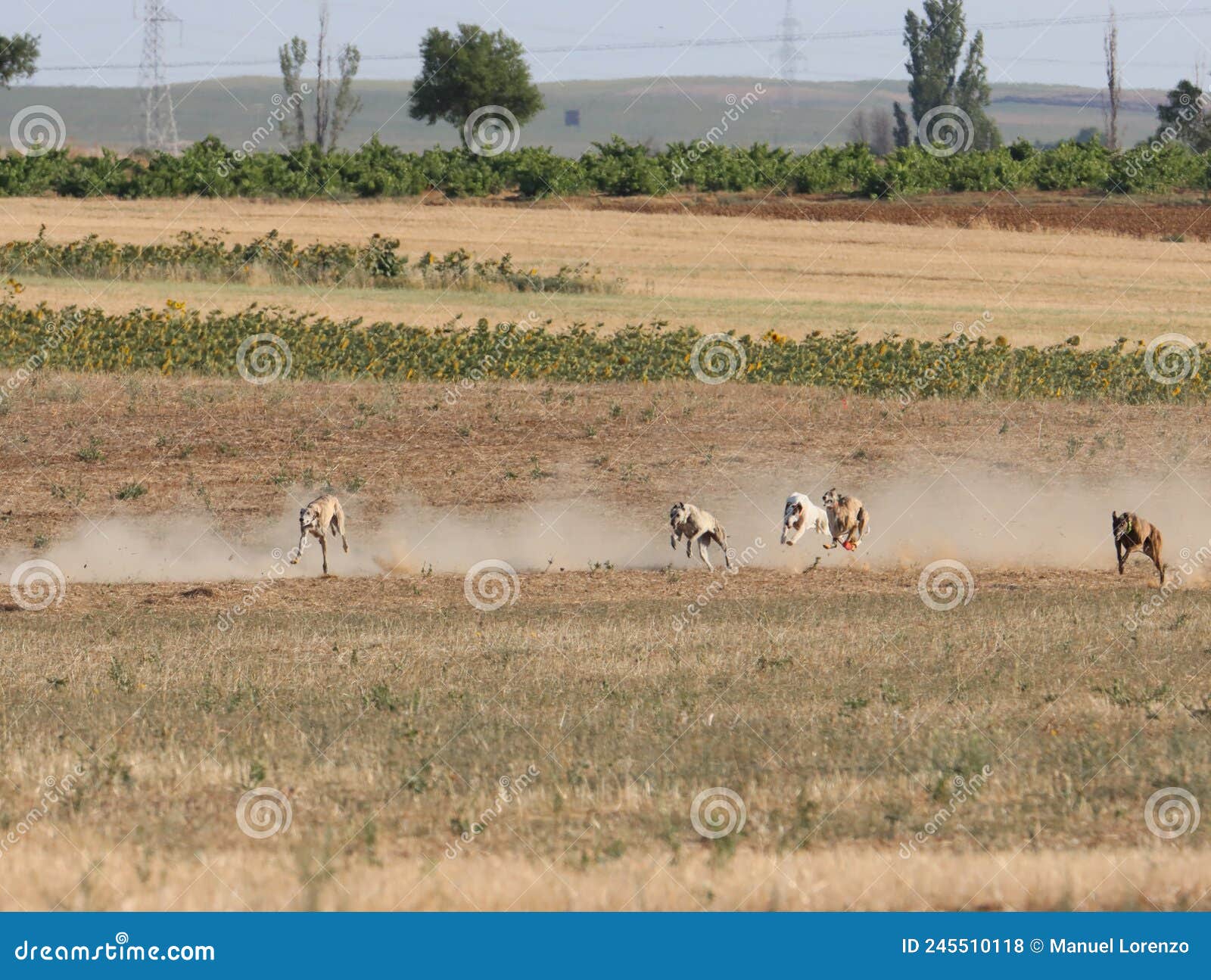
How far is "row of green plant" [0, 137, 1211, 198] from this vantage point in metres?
68.9

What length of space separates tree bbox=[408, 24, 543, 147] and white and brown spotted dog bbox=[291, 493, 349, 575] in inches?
3673

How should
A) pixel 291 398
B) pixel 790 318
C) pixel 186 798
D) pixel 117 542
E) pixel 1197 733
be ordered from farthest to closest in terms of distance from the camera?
pixel 790 318, pixel 291 398, pixel 117 542, pixel 1197 733, pixel 186 798

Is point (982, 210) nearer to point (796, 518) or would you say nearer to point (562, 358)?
point (562, 358)

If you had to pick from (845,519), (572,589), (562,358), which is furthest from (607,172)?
(572,589)

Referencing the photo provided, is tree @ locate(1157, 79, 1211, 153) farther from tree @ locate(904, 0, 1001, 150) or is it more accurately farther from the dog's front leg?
the dog's front leg

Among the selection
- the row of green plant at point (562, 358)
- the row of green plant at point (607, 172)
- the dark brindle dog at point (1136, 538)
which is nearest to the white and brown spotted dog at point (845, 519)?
the dark brindle dog at point (1136, 538)

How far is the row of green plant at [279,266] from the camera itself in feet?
148

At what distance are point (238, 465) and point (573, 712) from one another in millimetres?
13095

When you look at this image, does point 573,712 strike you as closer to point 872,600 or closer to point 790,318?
point 872,600

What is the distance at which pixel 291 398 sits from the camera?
26.3m

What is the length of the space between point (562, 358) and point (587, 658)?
675 inches

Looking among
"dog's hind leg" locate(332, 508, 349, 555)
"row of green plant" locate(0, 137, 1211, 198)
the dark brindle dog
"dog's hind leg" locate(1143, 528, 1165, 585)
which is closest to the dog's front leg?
"dog's hind leg" locate(332, 508, 349, 555)

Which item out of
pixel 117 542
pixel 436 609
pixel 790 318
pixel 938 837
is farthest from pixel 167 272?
pixel 938 837

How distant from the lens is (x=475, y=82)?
111 m
